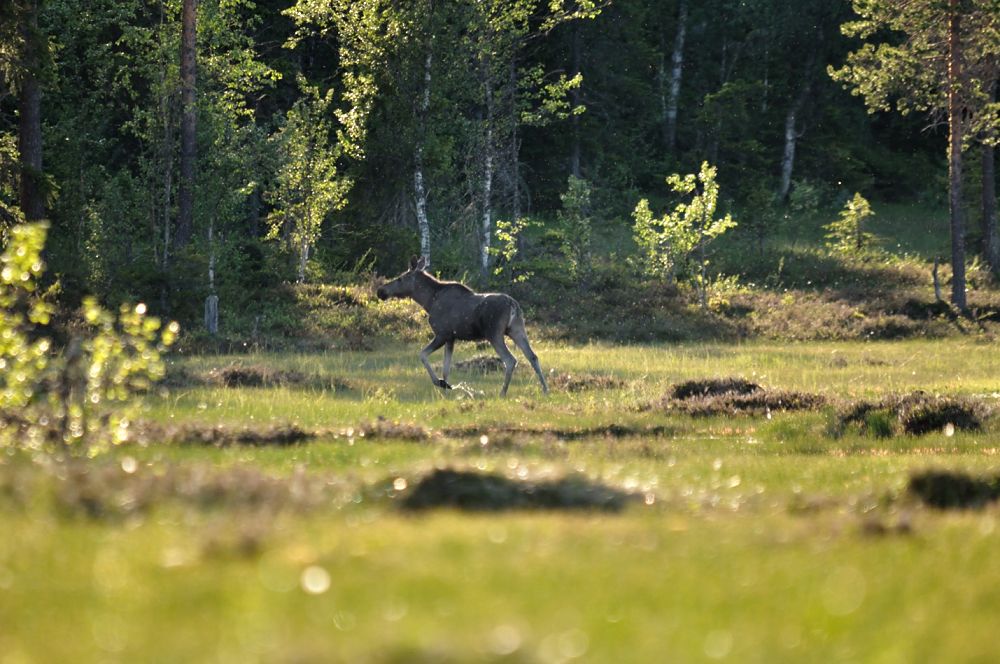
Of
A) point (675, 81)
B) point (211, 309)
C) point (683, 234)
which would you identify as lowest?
point (211, 309)

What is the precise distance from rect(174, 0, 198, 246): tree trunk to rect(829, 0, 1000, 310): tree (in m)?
19.5

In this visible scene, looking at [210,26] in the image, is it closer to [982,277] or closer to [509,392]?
[509,392]

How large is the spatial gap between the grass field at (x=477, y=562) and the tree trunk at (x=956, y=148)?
2580 cm

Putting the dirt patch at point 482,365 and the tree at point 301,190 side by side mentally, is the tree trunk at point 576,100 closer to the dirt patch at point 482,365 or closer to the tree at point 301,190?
the tree at point 301,190

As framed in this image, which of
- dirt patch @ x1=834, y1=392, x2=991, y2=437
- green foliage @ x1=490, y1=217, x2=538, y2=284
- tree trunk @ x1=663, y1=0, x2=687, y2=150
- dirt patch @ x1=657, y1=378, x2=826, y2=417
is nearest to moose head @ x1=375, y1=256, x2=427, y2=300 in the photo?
dirt patch @ x1=657, y1=378, x2=826, y2=417

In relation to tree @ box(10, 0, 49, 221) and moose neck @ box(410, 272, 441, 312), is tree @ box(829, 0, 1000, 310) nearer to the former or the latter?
moose neck @ box(410, 272, 441, 312)

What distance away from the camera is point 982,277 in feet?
155

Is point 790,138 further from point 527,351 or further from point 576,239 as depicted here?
point 527,351

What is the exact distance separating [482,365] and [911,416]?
37.3ft

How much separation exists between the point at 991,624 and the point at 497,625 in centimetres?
266

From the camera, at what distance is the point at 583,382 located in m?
24.8

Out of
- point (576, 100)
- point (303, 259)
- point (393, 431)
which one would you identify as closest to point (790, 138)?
point (576, 100)

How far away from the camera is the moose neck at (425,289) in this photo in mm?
26266

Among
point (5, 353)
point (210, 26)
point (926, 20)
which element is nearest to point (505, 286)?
point (210, 26)
